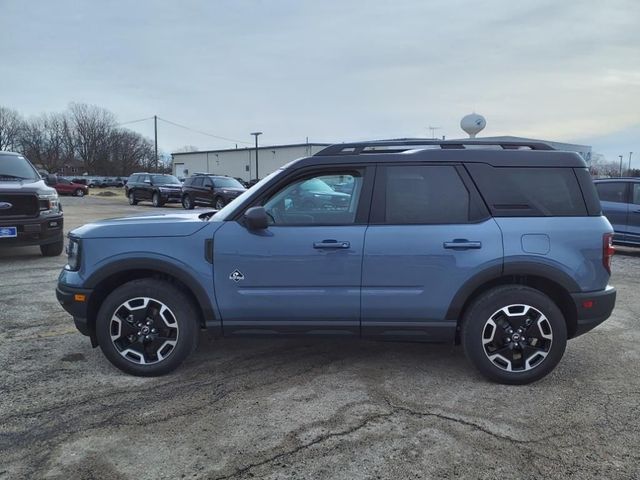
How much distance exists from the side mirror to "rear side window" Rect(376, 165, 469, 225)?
87 centimetres

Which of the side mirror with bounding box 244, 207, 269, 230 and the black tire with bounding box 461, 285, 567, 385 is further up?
the side mirror with bounding box 244, 207, 269, 230

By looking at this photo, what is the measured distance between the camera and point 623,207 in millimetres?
10617

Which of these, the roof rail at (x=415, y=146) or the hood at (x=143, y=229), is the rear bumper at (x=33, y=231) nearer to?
the hood at (x=143, y=229)

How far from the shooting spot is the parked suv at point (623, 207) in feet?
34.3

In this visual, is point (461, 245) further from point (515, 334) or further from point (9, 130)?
point (9, 130)

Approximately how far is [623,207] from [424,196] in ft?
29.0

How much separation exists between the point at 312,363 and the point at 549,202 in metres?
2.27

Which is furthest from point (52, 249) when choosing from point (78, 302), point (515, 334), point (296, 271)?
point (515, 334)

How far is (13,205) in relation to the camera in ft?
27.4

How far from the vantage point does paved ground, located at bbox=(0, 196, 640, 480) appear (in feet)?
9.04

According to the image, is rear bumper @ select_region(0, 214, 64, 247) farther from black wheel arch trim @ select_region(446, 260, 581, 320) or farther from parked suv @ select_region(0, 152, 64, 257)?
black wheel arch trim @ select_region(446, 260, 581, 320)

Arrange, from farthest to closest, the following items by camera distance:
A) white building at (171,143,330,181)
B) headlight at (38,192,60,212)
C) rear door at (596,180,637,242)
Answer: white building at (171,143,330,181), rear door at (596,180,637,242), headlight at (38,192,60,212)

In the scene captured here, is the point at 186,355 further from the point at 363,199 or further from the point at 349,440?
the point at 363,199

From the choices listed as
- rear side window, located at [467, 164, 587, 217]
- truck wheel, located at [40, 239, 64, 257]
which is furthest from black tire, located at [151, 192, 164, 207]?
rear side window, located at [467, 164, 587, 217]
